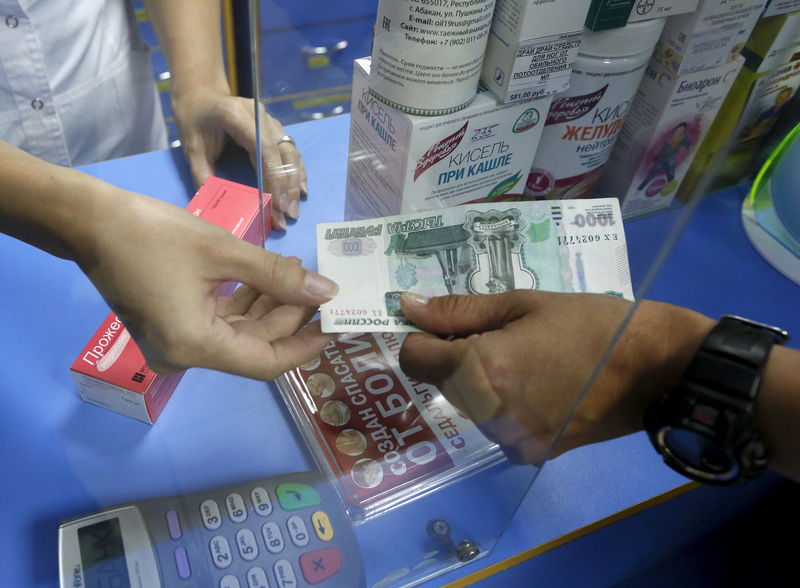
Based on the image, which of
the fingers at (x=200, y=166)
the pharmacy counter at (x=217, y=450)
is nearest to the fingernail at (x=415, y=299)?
the pharmacy counter at (x=217, y=450)

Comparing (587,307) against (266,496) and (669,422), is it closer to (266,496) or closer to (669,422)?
(669,422)

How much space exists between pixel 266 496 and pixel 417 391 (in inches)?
6.6

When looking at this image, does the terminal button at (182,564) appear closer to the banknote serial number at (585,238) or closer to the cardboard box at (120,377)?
the cardboard box at (120,377)

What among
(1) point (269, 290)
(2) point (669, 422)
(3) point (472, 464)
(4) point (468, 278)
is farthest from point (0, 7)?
(2) point (669, 422)

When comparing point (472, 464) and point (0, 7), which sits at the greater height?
point (0, 7)

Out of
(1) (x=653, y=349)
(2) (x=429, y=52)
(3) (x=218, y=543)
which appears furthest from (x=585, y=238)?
(3) (x=218, y=543)

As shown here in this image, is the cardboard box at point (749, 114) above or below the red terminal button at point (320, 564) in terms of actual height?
above

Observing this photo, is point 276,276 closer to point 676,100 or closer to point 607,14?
point 607,14

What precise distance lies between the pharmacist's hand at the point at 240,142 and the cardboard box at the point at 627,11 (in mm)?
328

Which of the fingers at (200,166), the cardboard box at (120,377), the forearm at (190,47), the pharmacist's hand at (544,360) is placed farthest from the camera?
the forearm at (190,47)

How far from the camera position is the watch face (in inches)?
19.7

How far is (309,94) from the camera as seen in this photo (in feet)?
2.32

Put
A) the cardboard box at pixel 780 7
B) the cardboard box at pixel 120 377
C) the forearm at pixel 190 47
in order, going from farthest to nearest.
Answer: the forearm at pixel 190 47, the cardboard box at pixel 780 7, the cardboard box at pixel 120 377

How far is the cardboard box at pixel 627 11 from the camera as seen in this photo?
1.93 ft
